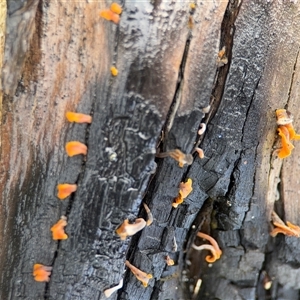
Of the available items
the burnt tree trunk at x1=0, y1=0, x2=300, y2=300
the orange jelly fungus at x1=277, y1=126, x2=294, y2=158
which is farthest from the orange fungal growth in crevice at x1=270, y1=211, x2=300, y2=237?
the orange jelly fungus at x1=277, y1=126, x2=294, y2=158

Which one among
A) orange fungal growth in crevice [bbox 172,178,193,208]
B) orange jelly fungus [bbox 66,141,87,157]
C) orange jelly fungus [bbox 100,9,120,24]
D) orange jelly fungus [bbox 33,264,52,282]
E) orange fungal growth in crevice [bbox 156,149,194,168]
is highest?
orange jelly fungus [bbox 100,9,120,24]

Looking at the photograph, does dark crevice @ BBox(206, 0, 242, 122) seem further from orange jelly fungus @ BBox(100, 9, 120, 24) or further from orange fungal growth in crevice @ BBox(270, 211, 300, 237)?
orange fungal growth in crevice @ BBox(270, 211, 300, 237)

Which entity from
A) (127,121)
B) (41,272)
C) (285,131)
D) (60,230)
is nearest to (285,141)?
(285,131)

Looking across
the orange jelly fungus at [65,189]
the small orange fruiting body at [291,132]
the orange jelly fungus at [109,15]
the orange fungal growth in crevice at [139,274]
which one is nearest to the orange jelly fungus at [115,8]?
the orange jelly fungus at [109,15]

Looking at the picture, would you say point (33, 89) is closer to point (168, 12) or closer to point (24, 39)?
point (24, 39)

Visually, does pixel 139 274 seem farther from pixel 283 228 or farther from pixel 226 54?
pixel 226 54

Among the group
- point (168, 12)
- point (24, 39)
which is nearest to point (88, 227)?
point (24, 39)
